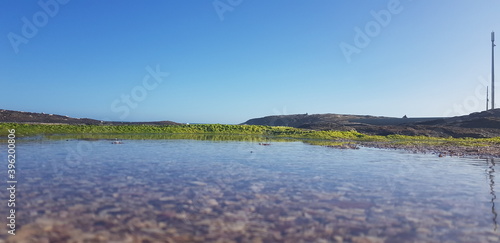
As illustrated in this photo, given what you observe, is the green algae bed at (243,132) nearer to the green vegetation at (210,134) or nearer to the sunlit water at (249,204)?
the green vegetation at (210,134)

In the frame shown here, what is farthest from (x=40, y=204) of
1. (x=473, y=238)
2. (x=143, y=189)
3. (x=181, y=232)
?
(x=473, y=238)

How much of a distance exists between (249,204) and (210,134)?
39797 mm

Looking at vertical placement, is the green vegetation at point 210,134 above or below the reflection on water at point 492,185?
above

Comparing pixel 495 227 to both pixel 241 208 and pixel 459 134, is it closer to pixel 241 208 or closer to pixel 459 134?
pixel 241 208

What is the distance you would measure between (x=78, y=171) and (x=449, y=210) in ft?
39.6

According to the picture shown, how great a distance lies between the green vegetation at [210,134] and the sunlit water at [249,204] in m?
19.7

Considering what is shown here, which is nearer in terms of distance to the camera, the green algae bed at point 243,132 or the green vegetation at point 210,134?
the green algae bed at point 243,132

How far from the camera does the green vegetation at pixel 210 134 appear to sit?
1328 inches

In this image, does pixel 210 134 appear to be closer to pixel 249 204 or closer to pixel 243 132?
pixel 243 132

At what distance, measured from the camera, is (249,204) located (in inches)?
315

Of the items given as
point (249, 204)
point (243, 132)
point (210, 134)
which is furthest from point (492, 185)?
point (243, 132)

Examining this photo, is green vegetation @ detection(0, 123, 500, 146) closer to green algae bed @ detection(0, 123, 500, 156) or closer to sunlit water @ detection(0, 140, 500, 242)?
green algae bed @ detection(0, 123, 500, 156)

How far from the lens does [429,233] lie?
20.2 ft

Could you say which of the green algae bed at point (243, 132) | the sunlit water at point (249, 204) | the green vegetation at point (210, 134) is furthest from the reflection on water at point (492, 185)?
the green vegetation at point (210, 134)
